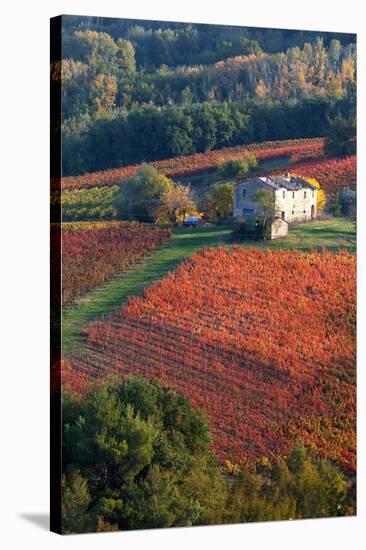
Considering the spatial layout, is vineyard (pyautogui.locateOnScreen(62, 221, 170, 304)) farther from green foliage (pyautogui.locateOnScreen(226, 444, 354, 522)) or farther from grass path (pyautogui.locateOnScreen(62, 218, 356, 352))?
green foliage (pyautogui.locateOnScreen(226, 444, 354, 522))

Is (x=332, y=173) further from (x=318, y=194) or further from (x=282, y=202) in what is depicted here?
(x=282, y=202)

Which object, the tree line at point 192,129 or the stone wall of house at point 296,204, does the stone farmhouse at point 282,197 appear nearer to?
the stone wall of house at point 296,204

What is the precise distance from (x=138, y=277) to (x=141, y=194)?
831 mm

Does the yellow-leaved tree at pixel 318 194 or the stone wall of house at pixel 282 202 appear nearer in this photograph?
the stone wall of house at pixel 282 202

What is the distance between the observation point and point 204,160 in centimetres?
1736

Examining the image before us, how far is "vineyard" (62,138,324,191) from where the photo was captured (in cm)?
1655

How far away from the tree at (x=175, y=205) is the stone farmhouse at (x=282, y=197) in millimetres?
532

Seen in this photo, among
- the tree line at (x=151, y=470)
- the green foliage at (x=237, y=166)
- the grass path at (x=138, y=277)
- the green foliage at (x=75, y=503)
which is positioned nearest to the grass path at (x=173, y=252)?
the grass path at (x=138, y=277)

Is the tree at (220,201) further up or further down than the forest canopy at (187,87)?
further down

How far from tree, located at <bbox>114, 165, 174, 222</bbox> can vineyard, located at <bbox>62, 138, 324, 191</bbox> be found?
79 millimetres

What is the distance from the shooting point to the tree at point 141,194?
16828 mm

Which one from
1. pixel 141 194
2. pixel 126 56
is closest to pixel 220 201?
pixel 141 194

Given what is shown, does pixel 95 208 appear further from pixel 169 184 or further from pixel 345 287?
pixel 345 287

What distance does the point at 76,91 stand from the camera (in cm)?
1625
